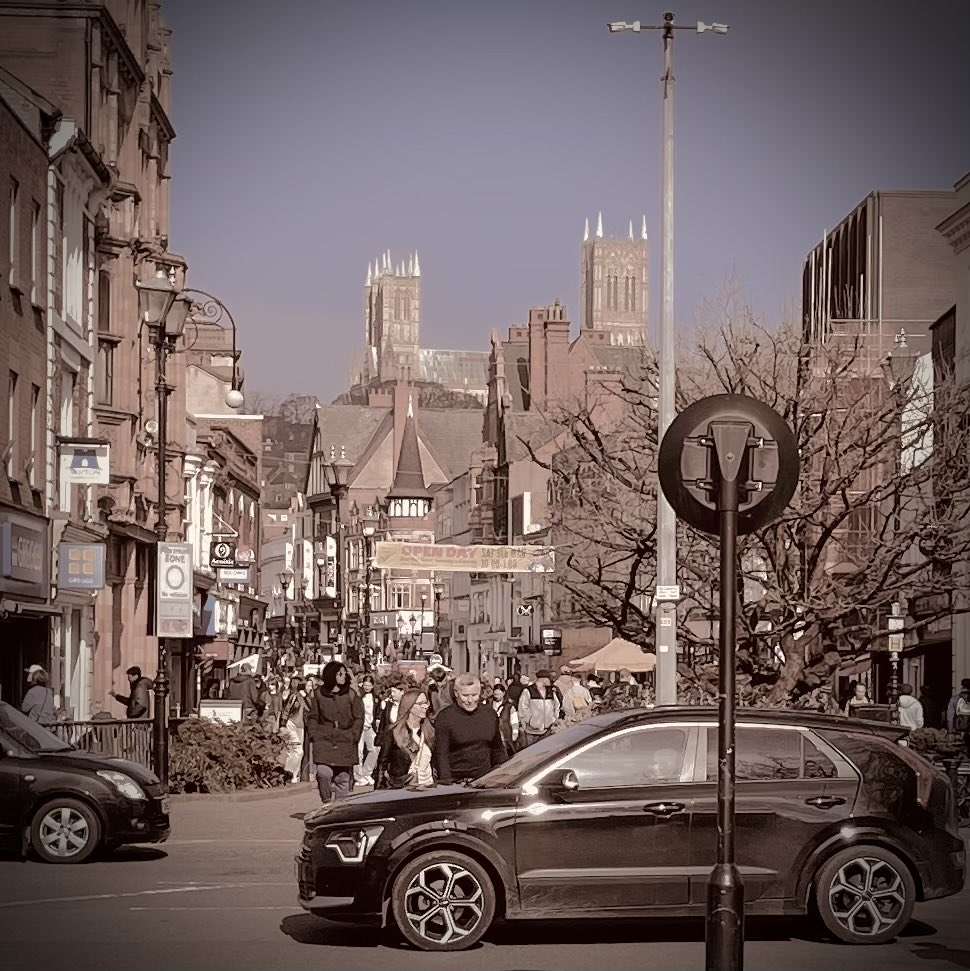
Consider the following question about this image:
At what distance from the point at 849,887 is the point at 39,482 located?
21.9 meters

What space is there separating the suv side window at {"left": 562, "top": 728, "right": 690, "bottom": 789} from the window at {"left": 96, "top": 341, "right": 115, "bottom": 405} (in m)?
27.4

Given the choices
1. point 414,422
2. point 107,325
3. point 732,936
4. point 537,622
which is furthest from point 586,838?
point 414,422

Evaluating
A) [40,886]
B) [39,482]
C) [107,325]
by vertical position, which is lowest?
[40,886]

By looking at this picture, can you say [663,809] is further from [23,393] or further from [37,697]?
[23,393]

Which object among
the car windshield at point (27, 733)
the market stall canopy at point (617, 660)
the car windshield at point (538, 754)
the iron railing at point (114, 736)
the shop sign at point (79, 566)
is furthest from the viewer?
the market stall canopy at point (617, 660)

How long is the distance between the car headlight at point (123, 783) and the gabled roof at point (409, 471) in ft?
423

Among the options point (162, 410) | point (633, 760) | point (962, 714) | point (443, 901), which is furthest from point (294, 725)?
point (443, 901)

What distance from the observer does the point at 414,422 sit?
157 meters

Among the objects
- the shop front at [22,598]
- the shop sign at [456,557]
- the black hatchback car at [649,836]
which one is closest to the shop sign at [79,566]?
the shop front at [22,598]

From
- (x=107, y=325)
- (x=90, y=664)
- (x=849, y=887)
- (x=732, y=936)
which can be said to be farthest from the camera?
(x=107, y=325)

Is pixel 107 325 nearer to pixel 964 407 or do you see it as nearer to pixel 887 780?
pixel 964 407

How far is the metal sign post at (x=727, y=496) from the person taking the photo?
882cm

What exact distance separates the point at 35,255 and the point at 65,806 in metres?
16.8

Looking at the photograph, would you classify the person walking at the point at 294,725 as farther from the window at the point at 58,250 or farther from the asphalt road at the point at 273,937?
the asphalt road at the point at 273,937
